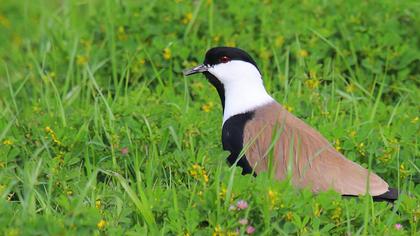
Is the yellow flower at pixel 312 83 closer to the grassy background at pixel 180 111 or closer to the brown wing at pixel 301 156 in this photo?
the grassy background at pixel 180 111

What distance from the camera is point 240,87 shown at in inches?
207

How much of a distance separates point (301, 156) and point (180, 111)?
96 centimetres

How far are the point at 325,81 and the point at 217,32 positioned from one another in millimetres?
815

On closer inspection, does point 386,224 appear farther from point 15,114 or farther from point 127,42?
point 127,42

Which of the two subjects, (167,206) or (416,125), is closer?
(167,206)

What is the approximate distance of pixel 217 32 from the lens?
6.62 metres

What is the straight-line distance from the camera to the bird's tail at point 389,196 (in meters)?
4.59

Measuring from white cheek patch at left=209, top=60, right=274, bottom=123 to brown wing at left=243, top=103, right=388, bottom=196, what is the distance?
0.31ft

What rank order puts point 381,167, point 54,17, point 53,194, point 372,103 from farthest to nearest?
point 54,17 → point 372,103 → point 381,167 → point 53,194

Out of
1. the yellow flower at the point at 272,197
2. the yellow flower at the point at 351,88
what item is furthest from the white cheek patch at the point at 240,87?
the yellow flower at the point at 272,197

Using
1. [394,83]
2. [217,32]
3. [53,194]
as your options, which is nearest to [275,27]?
[217,32]

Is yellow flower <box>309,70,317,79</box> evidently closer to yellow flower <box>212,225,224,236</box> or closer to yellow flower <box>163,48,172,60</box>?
yellow flower <box>163,48,172,60</box>

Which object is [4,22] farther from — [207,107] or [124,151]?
[124,151]

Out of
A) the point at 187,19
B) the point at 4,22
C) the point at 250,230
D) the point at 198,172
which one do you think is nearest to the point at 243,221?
the point at 250,230
